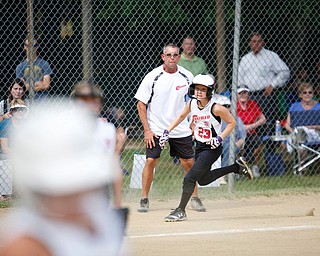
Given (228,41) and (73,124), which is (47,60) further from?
(73,124)

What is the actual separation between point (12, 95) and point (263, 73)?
3.93m

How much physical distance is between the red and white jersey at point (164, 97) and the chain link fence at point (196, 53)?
1.19 metres

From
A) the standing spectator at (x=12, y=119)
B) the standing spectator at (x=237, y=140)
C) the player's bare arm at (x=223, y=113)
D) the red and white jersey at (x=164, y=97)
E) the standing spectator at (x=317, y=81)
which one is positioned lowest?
the standing spectator at (x=12, y=119)

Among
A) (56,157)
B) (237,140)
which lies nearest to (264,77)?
(237,140)

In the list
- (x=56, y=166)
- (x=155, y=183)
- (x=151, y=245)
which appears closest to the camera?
(x=56, y=166)

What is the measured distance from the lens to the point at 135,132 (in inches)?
501

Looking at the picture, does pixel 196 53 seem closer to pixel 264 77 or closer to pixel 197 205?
pixel 264 77

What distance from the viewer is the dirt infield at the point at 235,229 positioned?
25.2 feet

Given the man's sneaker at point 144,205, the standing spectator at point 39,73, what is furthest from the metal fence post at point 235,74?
the standing spectator at point 39,73

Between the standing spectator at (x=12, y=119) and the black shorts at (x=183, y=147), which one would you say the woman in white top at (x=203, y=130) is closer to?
the black shorts at (x=183, y=147)

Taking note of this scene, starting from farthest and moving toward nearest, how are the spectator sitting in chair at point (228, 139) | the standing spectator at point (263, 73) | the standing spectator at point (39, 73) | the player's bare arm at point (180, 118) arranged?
the standing spectator at point (263, 73) < the spectator sitting in chair at point (228, 139) < the standing spectator at point (39, 73) < the player's bare arm at point (180, 118)

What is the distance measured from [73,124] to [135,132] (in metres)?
10.4

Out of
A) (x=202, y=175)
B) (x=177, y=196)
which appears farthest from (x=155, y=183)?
(x=202, y=175)

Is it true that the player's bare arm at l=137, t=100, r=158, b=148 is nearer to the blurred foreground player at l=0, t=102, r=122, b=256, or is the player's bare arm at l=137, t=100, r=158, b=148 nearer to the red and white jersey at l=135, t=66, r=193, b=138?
the red and white jersey at l=135, t=66, r=193, b=138
